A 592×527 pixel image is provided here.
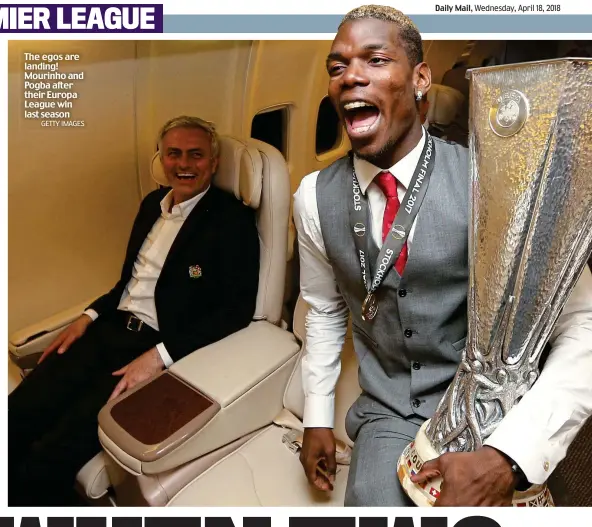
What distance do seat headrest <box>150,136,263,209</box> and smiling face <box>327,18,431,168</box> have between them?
25cm

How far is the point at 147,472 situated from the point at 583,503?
814 millimetres

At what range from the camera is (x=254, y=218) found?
1.07 meters

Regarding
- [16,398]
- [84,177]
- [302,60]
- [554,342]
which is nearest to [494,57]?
[302,60]

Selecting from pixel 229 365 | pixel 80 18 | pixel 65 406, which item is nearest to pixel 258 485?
pixel 229 365

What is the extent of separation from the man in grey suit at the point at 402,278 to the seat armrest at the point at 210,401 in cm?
19

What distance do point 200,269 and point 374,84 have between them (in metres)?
0.50

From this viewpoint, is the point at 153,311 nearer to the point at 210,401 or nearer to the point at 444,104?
the point at 210,401

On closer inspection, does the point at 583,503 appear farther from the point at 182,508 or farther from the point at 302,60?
the point at 302,60

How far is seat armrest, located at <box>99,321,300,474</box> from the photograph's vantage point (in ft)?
3.07

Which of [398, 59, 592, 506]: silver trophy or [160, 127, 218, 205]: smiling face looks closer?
[398, 59, 592, 506]: silver trophy

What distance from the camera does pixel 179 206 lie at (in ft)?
3.37

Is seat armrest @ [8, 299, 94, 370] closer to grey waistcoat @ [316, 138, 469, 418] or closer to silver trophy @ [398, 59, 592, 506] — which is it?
grey waistcoat @ [316, 138, 469, 418]

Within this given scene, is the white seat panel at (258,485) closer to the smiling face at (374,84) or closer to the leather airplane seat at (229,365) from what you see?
the leather airplane seat at (229,365)

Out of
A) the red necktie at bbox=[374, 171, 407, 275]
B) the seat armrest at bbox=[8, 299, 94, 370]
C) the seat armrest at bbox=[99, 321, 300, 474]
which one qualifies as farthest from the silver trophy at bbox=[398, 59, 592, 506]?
the seat armrest at bbox=[8, 299, 94, 370]
